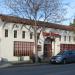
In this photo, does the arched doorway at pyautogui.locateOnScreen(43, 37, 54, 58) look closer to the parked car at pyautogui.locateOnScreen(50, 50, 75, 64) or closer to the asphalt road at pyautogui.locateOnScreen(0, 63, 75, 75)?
the parked car at pyautogui.locateOnScreen(50, 50, 75, 64)

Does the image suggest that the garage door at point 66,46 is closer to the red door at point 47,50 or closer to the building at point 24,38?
the building at point 24,38

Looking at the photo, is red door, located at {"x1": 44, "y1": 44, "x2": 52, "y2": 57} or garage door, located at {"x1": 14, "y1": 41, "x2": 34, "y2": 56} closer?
garage door, located at {"x1": 14, "y1": 41, "x2": 34, "y2": 56}

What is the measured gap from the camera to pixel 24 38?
42.7 meters

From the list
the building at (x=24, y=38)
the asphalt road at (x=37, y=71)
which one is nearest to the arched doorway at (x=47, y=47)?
the building at (x=24, y=38)

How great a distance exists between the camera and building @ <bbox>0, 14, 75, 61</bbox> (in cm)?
3959

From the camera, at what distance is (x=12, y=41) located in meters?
40.7

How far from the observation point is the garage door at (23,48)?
41.3 metres

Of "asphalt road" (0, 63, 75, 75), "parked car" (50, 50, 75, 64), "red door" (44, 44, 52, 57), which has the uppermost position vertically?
"red door" (44, 44, 52, 57)

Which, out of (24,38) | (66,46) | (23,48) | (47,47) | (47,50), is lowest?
(47,50)

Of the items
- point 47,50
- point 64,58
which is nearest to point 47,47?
point 47,50

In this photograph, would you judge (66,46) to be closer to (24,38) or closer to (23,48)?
(24,38)

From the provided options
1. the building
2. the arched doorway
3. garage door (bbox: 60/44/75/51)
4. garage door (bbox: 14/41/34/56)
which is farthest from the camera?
garage door (bbox: 60/44/75/51)

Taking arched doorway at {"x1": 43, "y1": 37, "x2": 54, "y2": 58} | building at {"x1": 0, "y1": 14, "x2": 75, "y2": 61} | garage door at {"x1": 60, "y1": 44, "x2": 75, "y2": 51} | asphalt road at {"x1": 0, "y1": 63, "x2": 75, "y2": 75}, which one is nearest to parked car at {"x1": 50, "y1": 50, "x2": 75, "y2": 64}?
building at {"x1": 0, "y1": 14, "x2": 75, "y2": 61}

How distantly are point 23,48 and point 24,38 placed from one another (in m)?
1.41
